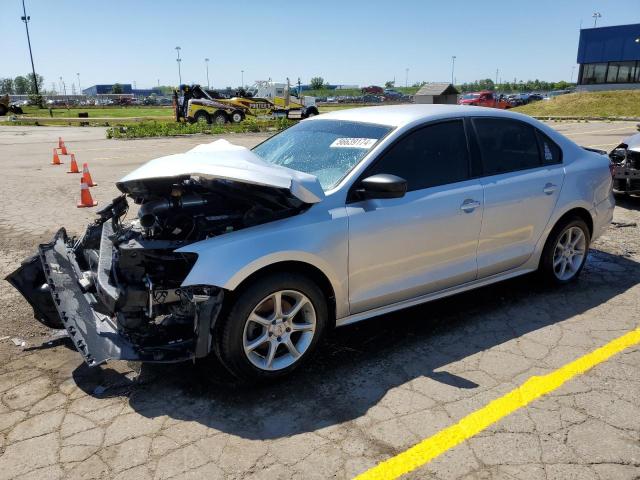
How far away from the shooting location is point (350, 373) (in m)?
3.36

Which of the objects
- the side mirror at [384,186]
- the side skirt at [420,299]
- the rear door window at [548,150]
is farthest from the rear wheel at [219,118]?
the side mirror at [384,186]

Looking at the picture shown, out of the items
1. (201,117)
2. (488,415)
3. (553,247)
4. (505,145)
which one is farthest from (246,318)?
(201,117)

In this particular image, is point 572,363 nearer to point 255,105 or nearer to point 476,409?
point 476,409

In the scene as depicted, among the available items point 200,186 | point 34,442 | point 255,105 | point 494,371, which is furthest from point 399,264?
point 255,105

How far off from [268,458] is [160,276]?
1.29m

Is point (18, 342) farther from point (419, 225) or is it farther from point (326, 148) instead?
point (419, 225)

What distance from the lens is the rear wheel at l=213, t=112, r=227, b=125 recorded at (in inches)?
1016

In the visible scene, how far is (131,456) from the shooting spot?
8.60 feet

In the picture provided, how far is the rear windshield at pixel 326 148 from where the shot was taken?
141 inches

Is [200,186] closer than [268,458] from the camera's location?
No

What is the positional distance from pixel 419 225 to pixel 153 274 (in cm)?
180

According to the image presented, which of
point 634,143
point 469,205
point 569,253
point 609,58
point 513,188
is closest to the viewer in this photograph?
point 469,205

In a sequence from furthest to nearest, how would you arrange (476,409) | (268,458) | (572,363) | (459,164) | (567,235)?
(567,235), (459,164), (572,363), (476,409), (268,458)

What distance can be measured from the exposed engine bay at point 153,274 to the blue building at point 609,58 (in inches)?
2175
